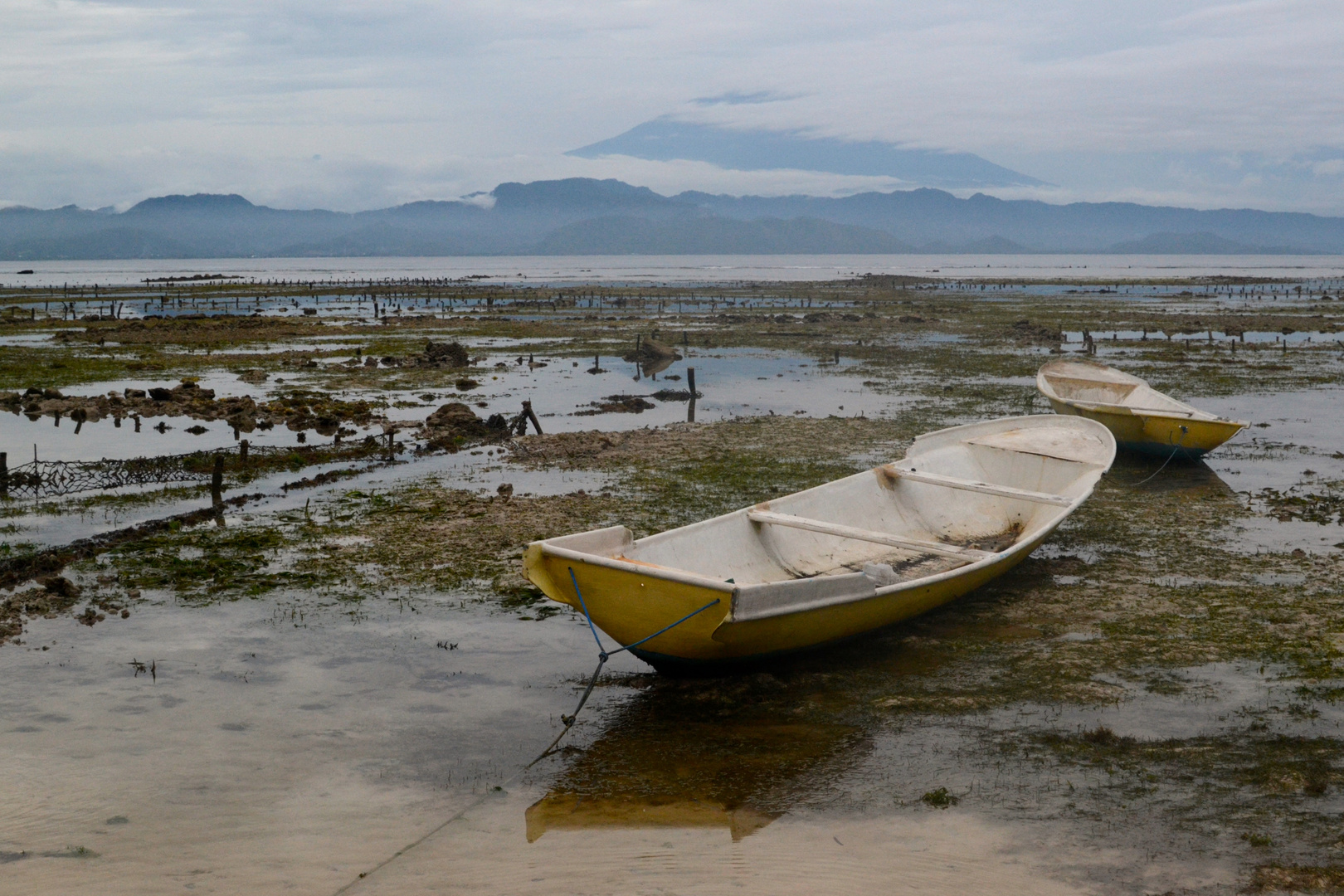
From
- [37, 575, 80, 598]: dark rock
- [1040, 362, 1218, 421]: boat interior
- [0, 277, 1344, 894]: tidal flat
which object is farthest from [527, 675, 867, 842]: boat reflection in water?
[1040, 362, 1218, 421]: boat interior

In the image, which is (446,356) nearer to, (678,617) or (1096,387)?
(1096,387)

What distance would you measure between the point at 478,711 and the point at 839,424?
15007 millimetres

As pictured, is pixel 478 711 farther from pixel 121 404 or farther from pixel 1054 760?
pixel 121 404

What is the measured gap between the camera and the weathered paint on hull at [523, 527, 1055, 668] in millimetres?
7879

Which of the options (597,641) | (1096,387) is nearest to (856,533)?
(597,641)

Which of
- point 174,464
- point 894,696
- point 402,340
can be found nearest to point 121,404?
point 174,464

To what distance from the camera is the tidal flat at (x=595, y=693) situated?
618cm

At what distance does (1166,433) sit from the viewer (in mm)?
17750

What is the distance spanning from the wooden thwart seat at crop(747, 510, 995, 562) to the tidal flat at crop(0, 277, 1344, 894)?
62 centimetres

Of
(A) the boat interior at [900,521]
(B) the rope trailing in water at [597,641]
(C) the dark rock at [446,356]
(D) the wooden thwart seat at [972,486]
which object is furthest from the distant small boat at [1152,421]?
(C) the dark rock at [446,356]

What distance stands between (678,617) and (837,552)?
400 cm

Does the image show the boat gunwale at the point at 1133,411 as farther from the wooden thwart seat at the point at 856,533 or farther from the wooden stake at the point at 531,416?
the wooden stake at the point at 531,416

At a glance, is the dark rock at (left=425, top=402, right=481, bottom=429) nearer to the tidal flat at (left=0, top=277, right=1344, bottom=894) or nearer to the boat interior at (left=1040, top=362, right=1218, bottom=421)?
the tidal flat at (left=0, top=277, right=1344, bottom=894)

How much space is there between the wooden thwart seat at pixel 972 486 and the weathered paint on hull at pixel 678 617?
4580 mm
